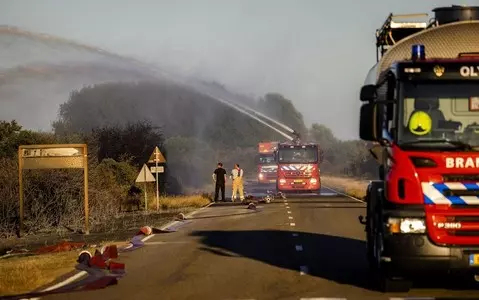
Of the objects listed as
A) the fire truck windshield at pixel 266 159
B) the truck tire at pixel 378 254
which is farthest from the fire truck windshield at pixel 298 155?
the truck tire at pixel 378 254

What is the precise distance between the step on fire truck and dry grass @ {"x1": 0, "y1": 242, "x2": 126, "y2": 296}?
5518 millimetres

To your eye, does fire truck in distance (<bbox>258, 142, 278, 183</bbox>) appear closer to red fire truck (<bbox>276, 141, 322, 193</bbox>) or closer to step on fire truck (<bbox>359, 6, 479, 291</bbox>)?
red fire truck (<bbox>276, 141, 322, 193</bbox>)

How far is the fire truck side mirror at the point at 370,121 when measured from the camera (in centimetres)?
1130

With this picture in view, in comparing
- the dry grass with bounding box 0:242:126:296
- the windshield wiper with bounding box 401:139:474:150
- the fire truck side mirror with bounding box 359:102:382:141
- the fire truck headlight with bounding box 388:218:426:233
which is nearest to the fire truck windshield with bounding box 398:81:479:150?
the windshield wiper with bounding box 401:139:474:150

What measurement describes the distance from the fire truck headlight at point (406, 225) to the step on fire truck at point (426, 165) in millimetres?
13

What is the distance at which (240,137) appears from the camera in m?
151

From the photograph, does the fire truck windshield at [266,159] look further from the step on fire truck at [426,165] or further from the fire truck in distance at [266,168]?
the step on fire truck at [426,165]

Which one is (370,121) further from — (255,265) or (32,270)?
(32,270)

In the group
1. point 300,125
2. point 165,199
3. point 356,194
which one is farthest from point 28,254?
point 300,125

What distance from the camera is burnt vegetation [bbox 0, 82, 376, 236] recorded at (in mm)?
29500

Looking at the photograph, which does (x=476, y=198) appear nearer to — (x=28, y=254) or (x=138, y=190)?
(x=28, y=254)

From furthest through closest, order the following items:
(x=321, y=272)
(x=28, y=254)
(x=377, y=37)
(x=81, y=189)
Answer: (x=81, y=189) → (x=28, y=254) → (x=377, y=37) → (x=321, y=272)

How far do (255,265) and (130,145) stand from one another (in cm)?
3411

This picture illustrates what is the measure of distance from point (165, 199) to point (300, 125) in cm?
14176
